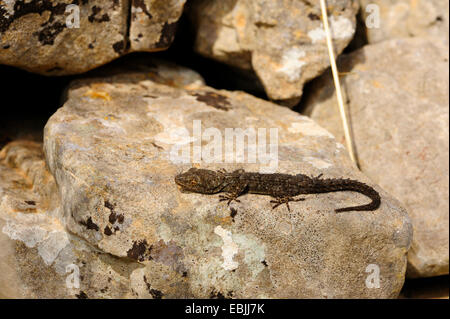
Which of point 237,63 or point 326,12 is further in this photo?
point 237,63

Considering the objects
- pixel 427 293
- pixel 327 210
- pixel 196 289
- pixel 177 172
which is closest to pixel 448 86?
pixel 427 293

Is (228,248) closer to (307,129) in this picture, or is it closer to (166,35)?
(307,129)

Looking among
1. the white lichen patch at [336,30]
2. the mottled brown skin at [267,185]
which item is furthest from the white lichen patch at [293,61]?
the mottled brown skin at [267,185]

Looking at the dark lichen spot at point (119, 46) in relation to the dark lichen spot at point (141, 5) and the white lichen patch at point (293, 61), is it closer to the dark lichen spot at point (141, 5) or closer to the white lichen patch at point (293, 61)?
the dark lichen spot at point (141, 5)

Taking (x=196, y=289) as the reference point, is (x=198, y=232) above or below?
above

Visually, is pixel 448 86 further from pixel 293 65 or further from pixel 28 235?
pixel 28 235

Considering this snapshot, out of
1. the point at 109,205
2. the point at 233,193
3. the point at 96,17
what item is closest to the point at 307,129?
the point at 233,193
